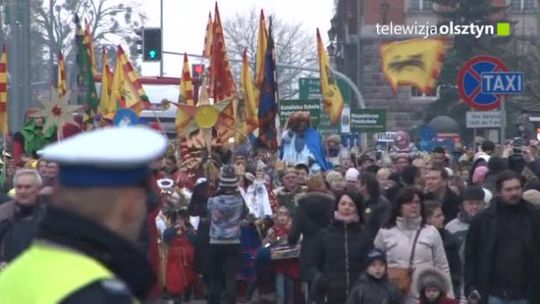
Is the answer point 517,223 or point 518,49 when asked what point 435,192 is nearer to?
point 517,223

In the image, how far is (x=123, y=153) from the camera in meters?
2.88

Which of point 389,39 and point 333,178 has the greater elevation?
point 389,39

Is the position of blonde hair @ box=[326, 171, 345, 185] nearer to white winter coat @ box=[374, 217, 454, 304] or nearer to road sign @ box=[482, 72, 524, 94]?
road sign @ box=[482, 72, 524, 94]

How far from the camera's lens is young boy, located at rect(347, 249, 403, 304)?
1121cm

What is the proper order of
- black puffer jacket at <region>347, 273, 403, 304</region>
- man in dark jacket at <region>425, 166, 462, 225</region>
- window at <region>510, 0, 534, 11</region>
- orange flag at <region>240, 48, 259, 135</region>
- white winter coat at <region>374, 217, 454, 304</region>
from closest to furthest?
black puffer jacket at <region>347, 273, 403, 304</region> < white winter coat at <region>374, 217, 454, 304</region> < man in dark jacket at <region>425, 166, 462, 225</region> < orange flag at <region>240, 48, 259, 135</region> < window at <region>510, 0, 534, 11</region>

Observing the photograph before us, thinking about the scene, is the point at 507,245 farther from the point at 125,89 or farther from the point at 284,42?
the point at 284,42

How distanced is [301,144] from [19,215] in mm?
11454

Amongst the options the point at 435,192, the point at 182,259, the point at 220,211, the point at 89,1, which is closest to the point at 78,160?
the point at 435,192

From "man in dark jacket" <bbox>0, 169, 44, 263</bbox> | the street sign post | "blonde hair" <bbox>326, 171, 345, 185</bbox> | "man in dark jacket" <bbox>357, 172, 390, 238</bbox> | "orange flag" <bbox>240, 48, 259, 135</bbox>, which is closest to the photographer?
"man in dark jacket" <bbox>0, 169, 44, 263</bbox>

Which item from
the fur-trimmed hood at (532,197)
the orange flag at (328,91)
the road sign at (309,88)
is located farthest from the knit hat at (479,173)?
the road sign at (309,88)

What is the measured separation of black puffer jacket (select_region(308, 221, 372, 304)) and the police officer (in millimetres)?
9521

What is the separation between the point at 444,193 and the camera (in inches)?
592

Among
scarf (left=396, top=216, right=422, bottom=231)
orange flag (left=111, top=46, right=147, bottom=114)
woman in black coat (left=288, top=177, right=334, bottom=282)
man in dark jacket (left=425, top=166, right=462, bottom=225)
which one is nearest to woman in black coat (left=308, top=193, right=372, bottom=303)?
scarf (left=396, top=216, right=422, bottom=231)

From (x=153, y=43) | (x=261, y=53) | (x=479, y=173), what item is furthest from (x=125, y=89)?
(x=479, y=173)
